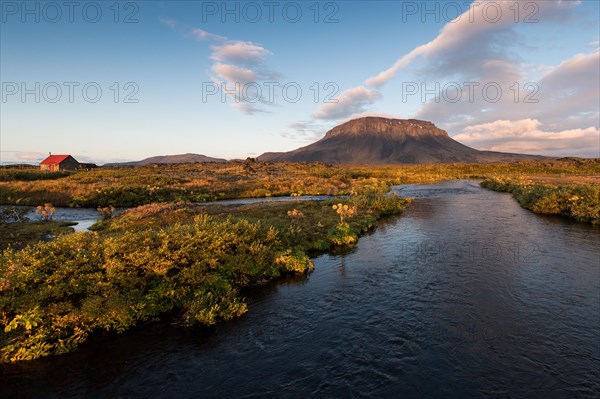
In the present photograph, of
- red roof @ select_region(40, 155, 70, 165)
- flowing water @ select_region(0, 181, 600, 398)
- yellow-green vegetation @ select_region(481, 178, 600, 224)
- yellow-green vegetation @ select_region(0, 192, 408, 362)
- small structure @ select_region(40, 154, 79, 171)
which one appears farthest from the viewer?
red roof @ select_region(40, 155, 70, 165)

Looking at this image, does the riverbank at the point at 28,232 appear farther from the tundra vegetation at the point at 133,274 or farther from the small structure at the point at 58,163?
the small structure at the point at 58,163

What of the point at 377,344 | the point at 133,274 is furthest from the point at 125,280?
the point at 377,344

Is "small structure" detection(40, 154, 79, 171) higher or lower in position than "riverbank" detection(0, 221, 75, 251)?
higher

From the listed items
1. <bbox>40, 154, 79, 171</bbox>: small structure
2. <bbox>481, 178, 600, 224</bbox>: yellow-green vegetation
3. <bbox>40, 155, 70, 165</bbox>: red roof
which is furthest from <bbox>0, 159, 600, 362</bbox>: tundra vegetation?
<bbox>40, 155, 70, 165</bbox>: red roof

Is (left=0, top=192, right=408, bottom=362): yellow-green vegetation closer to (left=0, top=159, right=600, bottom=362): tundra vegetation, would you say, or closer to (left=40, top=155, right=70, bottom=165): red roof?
(left=0, top=159, right=600, bottom=362): tundra vegetation

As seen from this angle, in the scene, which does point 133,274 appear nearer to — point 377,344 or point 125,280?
point 125,280

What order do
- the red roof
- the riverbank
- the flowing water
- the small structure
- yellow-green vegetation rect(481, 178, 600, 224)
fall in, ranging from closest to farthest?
the flowing water
the riverbank
yellow-green vegetation rect(481, 178, 600, 224)
the small structure
the red roof

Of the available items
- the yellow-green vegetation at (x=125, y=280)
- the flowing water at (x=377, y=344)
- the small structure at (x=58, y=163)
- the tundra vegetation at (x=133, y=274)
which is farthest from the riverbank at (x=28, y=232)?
the small structure at (x=58, y=163)
